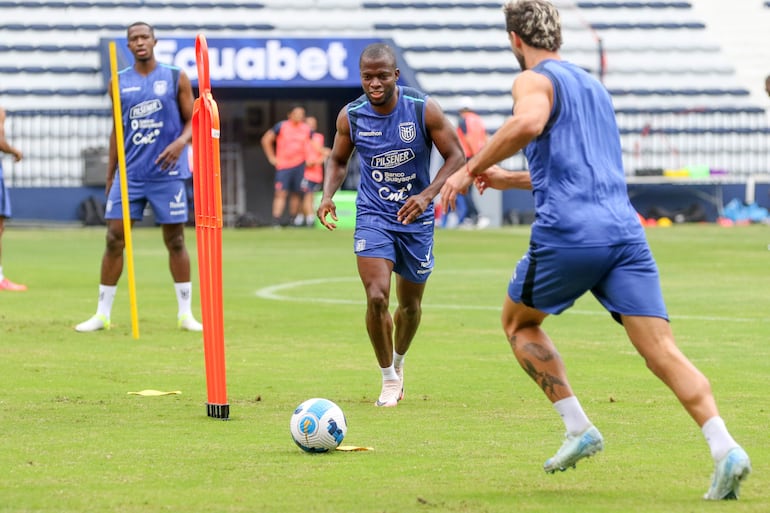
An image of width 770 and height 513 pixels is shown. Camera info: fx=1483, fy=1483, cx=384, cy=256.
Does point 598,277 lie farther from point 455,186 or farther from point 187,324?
point 187,324

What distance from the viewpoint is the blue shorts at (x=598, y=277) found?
19.7 ft

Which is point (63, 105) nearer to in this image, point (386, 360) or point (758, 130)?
point (758, 130)

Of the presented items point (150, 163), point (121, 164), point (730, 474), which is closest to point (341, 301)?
point (150, 163)

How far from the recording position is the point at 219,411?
798cm

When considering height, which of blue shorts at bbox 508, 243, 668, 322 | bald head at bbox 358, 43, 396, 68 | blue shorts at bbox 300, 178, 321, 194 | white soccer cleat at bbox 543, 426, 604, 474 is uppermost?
bald head at bbox 358, 43, 396, 68

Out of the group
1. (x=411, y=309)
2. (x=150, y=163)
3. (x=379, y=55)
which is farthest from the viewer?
(x=150, y=163)

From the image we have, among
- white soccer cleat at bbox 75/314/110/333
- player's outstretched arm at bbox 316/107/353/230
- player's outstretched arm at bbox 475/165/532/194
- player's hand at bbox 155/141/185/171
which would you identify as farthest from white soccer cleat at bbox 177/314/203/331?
player's outstretched arm at bbox 475/165/532/194

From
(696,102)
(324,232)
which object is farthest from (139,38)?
(696,102)

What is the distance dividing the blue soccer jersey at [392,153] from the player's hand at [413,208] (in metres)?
0.39

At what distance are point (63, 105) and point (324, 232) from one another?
7783mm

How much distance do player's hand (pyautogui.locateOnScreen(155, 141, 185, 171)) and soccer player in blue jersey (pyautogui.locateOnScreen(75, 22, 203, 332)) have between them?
67 mm

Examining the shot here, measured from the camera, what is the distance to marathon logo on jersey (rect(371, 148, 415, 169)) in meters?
8.88

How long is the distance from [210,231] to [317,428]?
4.92 ft

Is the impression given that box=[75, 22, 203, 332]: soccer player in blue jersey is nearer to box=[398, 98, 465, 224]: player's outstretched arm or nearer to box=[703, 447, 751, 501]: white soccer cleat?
box=[398, 98, 465, 224]: player's outstretched arm
